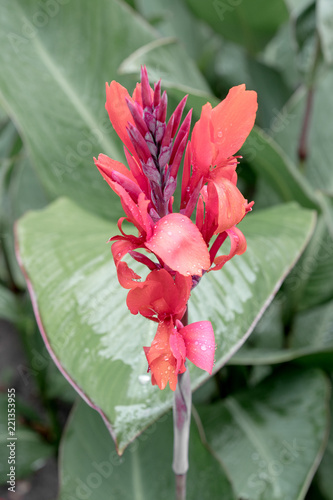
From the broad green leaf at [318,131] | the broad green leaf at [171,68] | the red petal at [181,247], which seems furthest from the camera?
the broad green leaf at [318,131]

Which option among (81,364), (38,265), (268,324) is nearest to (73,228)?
(38,265)

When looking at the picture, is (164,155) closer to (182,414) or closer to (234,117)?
(234,117)

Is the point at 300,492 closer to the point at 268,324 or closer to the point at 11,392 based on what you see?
the point at 268,324

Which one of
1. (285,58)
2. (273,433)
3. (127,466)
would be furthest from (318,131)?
(127,466)

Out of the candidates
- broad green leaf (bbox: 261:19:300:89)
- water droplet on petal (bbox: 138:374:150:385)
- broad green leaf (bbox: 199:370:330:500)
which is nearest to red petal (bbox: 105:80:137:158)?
water droplet on petal (bbox: 138:374:150:385)

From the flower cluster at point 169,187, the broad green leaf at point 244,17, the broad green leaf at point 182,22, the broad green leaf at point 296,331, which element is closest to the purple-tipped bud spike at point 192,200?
the flower cluster at point 169,187

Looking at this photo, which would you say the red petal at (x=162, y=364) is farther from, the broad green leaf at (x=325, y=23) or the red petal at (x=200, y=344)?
the broad green leaf at (x=325, y=23)
